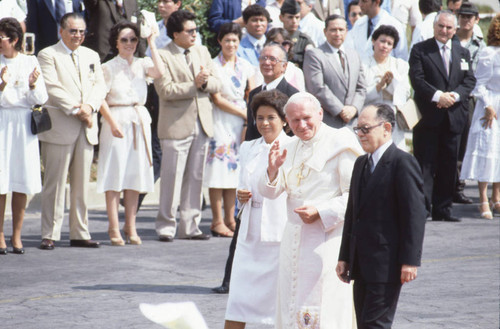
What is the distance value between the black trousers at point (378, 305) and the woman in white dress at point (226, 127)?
579cm

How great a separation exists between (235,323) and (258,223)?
25.3 inches

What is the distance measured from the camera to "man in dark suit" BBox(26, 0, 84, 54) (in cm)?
1166

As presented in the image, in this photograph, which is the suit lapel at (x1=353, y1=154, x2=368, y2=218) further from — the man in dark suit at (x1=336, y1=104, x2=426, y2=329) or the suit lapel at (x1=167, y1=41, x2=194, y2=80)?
the suit lapel at (x1=167, y1=41, x2=194, y2=80)

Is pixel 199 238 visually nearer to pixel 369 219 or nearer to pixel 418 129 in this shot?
pixel 418 129

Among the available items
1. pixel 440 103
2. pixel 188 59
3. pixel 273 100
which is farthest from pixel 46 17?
pixel 273 100

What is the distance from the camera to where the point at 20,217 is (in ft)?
30.4

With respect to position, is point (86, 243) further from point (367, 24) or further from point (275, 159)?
point (367, 24)

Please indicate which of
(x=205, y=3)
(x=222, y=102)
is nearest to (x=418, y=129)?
(x=222, y=102)

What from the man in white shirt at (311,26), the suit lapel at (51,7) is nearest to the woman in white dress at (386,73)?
the man in white shirt at (311,26)

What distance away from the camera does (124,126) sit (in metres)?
9.98

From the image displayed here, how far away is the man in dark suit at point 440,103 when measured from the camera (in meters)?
11.7

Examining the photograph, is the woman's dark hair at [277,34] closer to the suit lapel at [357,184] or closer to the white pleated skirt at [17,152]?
the white pleated skirt at [17,152]

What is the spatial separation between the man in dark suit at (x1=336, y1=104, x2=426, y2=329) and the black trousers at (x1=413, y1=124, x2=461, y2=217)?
6938mm

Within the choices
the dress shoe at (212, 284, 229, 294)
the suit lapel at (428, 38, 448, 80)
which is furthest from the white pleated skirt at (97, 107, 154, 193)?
the suit lapel at (428, 38, 448, 80)
